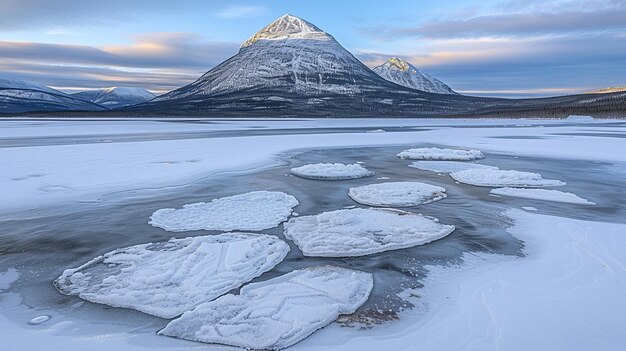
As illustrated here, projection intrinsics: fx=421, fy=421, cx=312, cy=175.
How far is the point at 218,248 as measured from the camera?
19.2 ft

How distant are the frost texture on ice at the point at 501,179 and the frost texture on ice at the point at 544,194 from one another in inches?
27.2

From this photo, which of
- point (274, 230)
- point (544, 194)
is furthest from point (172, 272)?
point (544, 194)

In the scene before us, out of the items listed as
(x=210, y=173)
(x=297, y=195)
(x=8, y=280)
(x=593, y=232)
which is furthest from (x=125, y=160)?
(x=593, y=232)

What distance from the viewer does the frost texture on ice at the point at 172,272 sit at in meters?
4.43

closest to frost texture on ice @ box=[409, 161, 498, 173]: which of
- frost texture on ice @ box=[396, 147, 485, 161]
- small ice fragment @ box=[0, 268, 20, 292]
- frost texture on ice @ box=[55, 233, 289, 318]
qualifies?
frost texture on ice @ box=[396, 147, 485, 161]

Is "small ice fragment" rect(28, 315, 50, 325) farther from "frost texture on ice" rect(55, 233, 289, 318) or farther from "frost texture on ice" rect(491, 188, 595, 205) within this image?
"frost texture on ice" rect(491, 188, 595, 205)

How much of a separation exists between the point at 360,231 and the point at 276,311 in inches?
117

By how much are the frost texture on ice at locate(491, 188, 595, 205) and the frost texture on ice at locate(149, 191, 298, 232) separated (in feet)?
16.9

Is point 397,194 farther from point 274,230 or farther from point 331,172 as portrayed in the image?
point 274,230

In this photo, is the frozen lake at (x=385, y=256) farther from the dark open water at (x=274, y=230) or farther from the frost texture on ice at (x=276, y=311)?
the frost texture on ice at (x=276, y=311)

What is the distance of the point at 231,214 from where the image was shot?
789 centimetres

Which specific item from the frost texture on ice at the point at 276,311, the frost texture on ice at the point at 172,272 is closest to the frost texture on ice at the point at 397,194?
the frost texture on ice at the point at 172,272

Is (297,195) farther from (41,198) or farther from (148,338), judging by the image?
(148,338)

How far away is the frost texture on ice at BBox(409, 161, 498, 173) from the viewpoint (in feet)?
45.8
